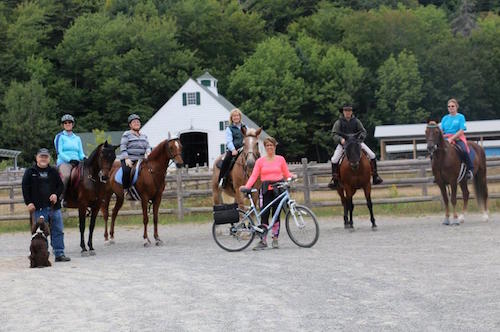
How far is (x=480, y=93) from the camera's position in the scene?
90625 mm

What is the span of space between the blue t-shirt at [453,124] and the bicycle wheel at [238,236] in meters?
6.22

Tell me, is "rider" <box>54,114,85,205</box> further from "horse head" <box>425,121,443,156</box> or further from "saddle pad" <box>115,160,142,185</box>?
"horse head" <box>425,121,443,156</box>

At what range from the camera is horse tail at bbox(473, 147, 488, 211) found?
1884cm

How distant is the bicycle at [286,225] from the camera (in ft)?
46.1

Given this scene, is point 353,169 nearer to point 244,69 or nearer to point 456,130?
point 456,130

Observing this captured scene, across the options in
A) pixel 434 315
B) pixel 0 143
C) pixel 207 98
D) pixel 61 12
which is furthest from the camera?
pixel 61 12

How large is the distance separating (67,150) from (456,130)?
840 cm

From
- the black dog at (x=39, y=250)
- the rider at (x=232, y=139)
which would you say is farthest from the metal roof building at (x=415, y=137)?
the black dog at (x=39, y=250)

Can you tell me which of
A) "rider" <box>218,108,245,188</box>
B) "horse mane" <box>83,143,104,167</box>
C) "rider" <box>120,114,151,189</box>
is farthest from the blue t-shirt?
"horse mane" <box>83,143,104,167</box>

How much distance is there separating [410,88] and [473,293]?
3195 inches

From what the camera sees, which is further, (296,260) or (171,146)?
(171,146)

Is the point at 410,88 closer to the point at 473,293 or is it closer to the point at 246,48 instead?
the point at 246,48

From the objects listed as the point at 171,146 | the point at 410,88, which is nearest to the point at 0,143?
the point at 410,88

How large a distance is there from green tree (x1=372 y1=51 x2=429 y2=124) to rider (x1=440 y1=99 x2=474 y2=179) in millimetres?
68306
